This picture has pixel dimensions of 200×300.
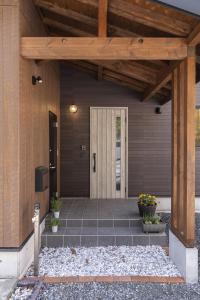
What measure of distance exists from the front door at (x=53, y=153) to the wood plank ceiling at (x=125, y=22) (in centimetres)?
144

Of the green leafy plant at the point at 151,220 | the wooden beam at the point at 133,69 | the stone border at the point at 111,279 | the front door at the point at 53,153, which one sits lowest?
the stone border at the point at 111,279

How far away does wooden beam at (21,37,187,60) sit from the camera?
10.6ft

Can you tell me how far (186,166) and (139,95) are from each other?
3466 millimetres

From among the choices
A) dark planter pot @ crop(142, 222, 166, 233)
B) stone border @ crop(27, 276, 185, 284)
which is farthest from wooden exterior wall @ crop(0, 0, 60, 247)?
dark planter pot @ crop(142, 222, 166, 233)

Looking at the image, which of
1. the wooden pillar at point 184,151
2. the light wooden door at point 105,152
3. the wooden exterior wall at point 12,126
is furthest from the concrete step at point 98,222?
the light wooden door at point 105,152

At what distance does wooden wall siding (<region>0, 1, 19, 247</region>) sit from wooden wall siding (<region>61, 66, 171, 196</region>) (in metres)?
3.29

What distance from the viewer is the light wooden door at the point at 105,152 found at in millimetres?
6477

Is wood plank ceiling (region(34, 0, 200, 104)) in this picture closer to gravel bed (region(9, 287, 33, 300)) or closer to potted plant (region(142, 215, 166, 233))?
potted plant (region(142, 215, 166, 233))

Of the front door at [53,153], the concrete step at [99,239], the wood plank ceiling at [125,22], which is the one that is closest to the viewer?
the wood plank ceiling at [125,22]

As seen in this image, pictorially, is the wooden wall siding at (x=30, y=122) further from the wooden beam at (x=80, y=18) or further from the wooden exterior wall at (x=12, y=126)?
the wooden beam at (x=80, y=18)

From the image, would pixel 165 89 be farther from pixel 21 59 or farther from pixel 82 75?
pixel 21 59

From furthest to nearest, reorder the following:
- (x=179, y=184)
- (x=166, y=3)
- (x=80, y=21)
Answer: (x=80, y=21), (x=179, y=184), (x=166, y=3)

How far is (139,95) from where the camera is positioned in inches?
255

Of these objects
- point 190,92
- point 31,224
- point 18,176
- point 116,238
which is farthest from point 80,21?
point 116,238
